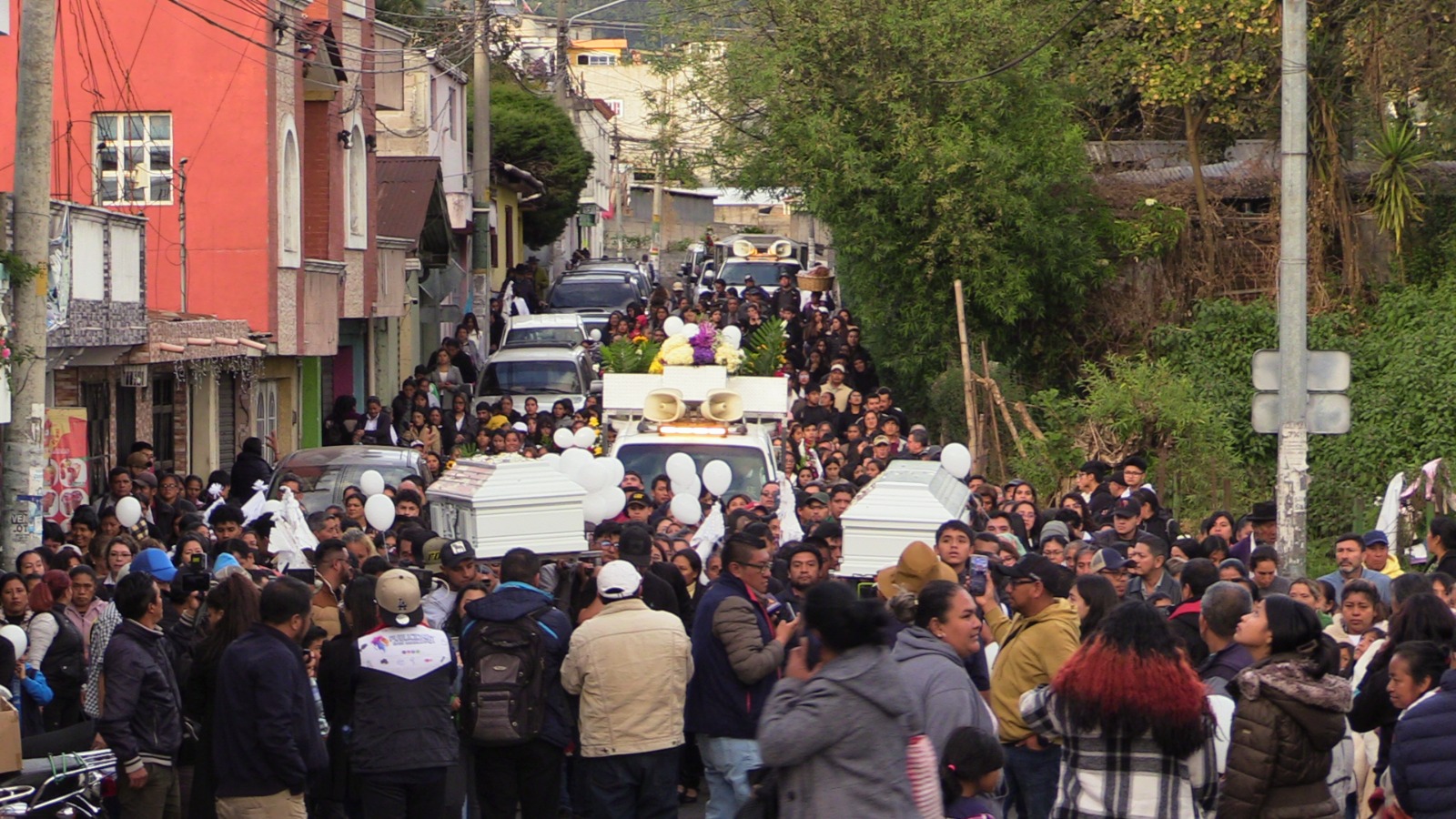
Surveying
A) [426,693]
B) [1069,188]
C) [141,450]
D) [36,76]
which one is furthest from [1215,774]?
[1069,188]

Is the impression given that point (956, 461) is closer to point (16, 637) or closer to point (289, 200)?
point (16, 637)

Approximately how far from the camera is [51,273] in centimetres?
1481

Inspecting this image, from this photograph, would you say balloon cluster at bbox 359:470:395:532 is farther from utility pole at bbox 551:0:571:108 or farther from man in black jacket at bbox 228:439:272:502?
utility pole at bbox 551:0:571:108

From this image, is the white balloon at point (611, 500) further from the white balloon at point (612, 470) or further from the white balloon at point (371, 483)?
the white balloon at point (371, 483)

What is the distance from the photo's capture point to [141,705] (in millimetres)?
8383

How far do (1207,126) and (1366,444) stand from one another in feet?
22.3

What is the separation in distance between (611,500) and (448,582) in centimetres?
338

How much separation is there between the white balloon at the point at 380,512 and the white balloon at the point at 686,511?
2.14 metres

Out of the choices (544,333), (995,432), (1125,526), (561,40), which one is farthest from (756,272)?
(1125,526)

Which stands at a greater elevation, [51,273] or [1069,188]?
[1069,188]

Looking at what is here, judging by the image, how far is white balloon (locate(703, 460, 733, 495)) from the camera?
1541 cm

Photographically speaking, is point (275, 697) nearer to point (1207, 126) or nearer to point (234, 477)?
point (234, 477)

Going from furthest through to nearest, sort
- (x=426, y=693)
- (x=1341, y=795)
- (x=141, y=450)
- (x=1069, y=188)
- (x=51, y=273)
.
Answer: (x=1069, y=188) < (x=141, y=450) < (x=51, y=273) < (x=426, y=693) < (x=1341, y=795)

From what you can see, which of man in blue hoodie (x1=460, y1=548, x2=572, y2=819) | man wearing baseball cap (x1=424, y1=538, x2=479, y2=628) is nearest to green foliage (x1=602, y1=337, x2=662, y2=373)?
man wearing baseball cap (x1=424, y1=538, x2=479, y2=628)
